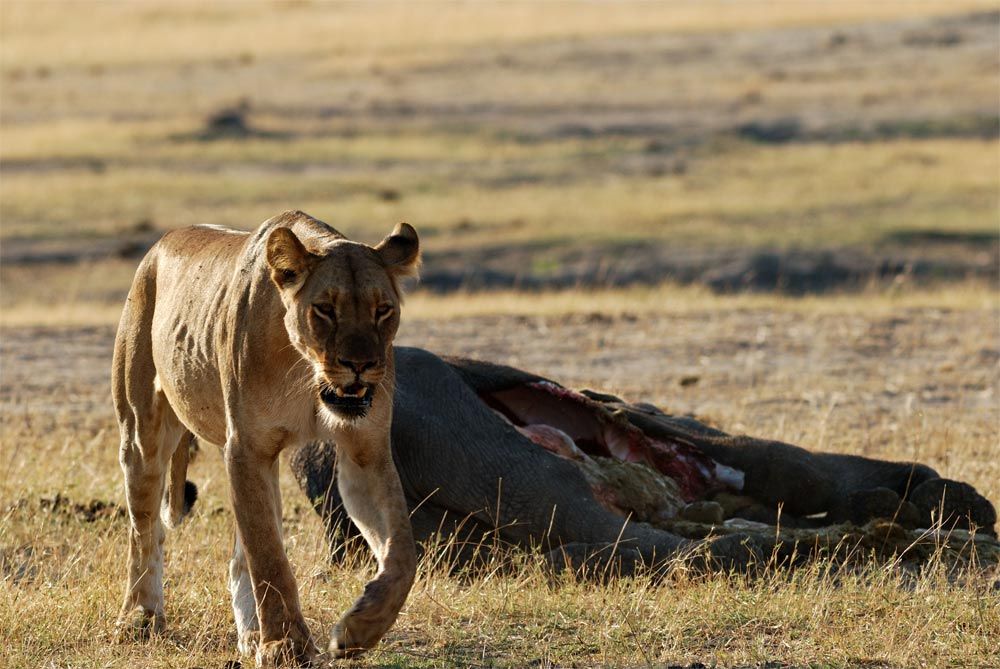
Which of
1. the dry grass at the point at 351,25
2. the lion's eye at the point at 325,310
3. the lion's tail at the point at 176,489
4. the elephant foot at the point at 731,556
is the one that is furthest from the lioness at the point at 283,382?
the dry grass at the point at 351,25

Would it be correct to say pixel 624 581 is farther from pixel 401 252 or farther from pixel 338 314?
pixel 338 314

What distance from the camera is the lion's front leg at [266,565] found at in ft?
15.6

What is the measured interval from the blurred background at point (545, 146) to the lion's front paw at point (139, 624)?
28.8 feet

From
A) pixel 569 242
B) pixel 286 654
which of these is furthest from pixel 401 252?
pixel 569 242

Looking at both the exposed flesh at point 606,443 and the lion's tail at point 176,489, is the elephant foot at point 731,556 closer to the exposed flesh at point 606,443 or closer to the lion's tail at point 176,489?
the exposed flesh at point 606,443

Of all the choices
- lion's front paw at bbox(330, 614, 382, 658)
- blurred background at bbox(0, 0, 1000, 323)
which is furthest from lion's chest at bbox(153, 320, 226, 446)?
blurred background at bbox(0, 0, 1000, 323)

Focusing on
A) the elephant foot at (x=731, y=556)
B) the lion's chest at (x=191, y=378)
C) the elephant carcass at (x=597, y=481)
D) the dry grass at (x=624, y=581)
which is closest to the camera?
the lion's chest at (x=191, y=378)

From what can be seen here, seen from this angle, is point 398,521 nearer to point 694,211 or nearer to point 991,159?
point 694,211

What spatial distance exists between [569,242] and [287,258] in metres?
15.5

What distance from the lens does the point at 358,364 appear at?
4.42m

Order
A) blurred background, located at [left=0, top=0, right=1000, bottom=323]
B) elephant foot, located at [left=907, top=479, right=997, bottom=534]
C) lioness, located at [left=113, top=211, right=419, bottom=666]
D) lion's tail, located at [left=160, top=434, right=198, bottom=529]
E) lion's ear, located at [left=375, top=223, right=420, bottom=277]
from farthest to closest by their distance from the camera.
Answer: blurred background, located at [left=0, top=0, right=1000, bottom=323] → elephant foot, located at [left=907, top=479, right=997, bottom=534] → lion's tail, located at [left=160, top=434, right=198, bottom=529] → lion's ear, located at [left=375, top=223, right=420, bottom=277] → lioness, located at [left=113, top=211, right=419, bottom=666]

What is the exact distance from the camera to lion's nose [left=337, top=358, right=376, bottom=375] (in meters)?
4.42

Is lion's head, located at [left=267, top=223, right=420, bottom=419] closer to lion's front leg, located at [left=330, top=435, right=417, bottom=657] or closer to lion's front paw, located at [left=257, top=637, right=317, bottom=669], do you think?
lion's front leg, located at [left=330, top=435, right=417, bottom=657]

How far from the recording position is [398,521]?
480 centimetres
